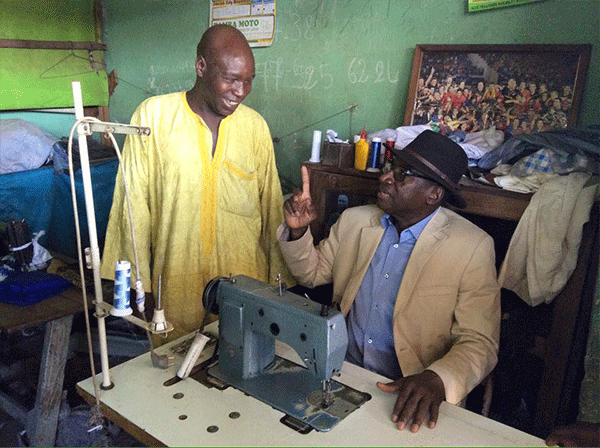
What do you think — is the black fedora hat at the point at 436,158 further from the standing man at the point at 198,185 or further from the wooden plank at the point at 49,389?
the wooden plank at the point at 49,389

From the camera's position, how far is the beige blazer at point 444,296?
1.72m

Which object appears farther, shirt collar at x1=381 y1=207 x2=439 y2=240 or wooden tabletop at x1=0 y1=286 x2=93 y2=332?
wooden tabletop at x1=0 y1=286 x2=93 y2=332

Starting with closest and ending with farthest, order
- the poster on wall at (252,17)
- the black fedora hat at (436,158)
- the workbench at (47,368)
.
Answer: the black fedora hat at (436,158) < the workbench at (47,368) < the poster on wall at (252,17)

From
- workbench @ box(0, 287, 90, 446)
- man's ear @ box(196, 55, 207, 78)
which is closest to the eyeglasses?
man's ear @ box(196, 55, 207, 78)

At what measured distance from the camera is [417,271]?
1.88 meters

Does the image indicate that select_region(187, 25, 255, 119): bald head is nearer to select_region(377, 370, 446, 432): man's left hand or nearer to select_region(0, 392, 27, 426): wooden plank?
select_region(377, 370, 446, 432): man's left hand

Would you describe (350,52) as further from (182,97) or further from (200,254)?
(200,254)

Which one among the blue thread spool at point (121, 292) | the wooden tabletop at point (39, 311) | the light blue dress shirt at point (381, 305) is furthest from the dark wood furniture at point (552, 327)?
the wooden tabletop at point (39, 311)

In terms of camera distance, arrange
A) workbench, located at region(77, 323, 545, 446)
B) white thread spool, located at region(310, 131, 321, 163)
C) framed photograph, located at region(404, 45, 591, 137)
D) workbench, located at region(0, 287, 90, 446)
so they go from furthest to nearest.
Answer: white thread spool, located at region(310, 131, 321, 163) → workbench, located at region(0, 287, 90, 446) → framed photograph, located at region(404, 45, 591, 137) → workbench, located at region(77, 323, 545, 446)

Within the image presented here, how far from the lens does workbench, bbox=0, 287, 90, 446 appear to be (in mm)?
2490

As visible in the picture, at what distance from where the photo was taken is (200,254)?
7.26 feet

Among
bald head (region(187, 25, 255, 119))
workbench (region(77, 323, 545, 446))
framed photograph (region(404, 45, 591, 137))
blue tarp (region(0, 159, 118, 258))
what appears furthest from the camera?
blue tarp (region(0, 159, 118, 258))

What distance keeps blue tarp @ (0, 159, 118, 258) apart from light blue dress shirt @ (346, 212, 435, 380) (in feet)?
8.34

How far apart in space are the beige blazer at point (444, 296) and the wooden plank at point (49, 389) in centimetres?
130
